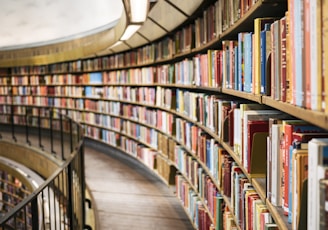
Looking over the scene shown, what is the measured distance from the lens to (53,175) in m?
2.55

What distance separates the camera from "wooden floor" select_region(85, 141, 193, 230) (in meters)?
4.29

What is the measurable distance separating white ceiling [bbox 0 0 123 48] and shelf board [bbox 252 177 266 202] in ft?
16.6

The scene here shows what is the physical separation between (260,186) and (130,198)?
3.63 meters

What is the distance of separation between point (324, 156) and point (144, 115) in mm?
4931

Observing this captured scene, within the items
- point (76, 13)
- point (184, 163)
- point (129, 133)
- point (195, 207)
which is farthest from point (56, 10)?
point (195, 207)

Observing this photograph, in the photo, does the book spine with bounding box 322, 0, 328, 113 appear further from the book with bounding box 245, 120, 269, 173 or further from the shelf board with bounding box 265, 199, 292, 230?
the book with bounding box 245, 120, 269, 173

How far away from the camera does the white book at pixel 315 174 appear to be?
39.2 inches

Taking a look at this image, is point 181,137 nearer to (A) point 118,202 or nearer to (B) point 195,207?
(B) point 195,207

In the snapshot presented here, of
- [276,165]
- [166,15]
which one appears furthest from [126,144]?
[276,165]

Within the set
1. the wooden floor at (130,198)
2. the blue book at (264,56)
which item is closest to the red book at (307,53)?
the blue book at (264,56)

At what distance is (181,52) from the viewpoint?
4.05m

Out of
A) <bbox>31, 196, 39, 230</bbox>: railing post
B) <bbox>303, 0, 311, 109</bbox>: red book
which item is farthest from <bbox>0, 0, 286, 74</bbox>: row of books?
<bbox>31, 196, 39, 230</bbox>: railing post

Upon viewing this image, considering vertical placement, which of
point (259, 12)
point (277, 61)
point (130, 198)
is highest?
point (259, 12)

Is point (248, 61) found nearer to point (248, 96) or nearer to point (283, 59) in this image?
point (248, 96)
